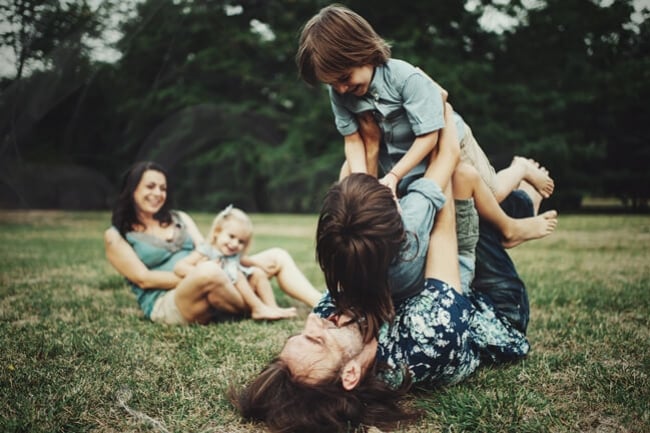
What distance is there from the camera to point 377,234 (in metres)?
1.98

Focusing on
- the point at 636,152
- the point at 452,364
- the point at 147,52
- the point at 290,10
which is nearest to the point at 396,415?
the point at 452,364

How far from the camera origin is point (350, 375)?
6.46 feet

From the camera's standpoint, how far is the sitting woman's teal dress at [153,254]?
374 centimetres

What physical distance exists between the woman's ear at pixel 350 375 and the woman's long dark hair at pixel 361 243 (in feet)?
0.51

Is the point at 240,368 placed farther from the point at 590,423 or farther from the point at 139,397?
the point at 590,423

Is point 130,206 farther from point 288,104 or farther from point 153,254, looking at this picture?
point 288,104

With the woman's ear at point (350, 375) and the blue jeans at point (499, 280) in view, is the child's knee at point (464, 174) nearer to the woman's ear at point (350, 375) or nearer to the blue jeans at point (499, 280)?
the blue jeans at point (499, 280)

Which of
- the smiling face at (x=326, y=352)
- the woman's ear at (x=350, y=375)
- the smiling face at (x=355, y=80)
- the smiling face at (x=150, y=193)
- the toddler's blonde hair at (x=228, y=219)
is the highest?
the smiling face at (x=355, y=80)

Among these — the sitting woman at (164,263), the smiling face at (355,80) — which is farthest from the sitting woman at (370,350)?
the sitting woman at (164,263)

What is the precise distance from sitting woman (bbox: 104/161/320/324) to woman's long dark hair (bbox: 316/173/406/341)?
1440 mm

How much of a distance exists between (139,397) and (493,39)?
18802mm

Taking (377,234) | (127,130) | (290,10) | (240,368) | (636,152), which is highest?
(290,10)

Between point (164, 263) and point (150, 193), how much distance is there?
533mm

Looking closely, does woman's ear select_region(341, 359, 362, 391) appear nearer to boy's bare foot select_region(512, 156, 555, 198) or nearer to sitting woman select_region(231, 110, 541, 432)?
sitting woman select_region(231, 110, 541, 432)
